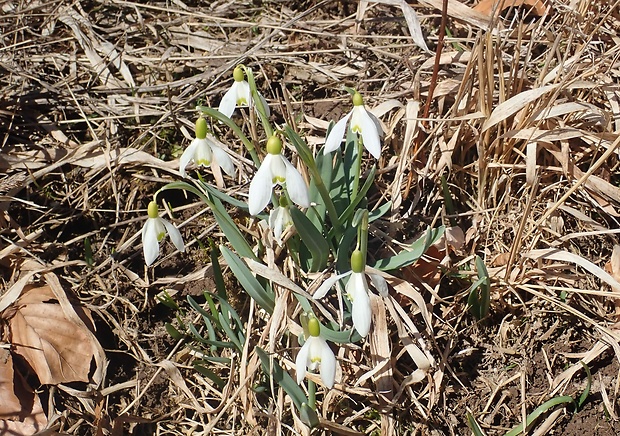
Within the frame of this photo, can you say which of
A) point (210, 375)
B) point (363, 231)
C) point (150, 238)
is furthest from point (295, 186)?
point (210, 375)

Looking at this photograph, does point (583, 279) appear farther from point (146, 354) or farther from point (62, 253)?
point (62, 253)

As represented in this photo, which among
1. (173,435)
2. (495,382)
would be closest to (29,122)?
(173,435)

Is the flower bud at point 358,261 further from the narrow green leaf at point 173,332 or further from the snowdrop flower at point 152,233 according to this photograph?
the narrow green leaf at point 173,332

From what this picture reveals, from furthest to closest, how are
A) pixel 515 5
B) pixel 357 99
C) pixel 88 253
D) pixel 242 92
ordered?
pixel 515 5 < pixel 88 253 < pixel 242 92 < pixel 357 99

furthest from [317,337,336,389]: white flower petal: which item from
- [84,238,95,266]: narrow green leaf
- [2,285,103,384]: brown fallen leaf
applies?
[84,238,95,266]: narrow green leaf

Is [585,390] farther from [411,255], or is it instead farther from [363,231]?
[363,231]

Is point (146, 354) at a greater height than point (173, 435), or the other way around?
point (146, 354)

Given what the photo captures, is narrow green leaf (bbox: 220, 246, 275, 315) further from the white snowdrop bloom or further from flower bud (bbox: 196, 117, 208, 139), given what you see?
flower bud (bbox: 196, 117, 208, 139)
